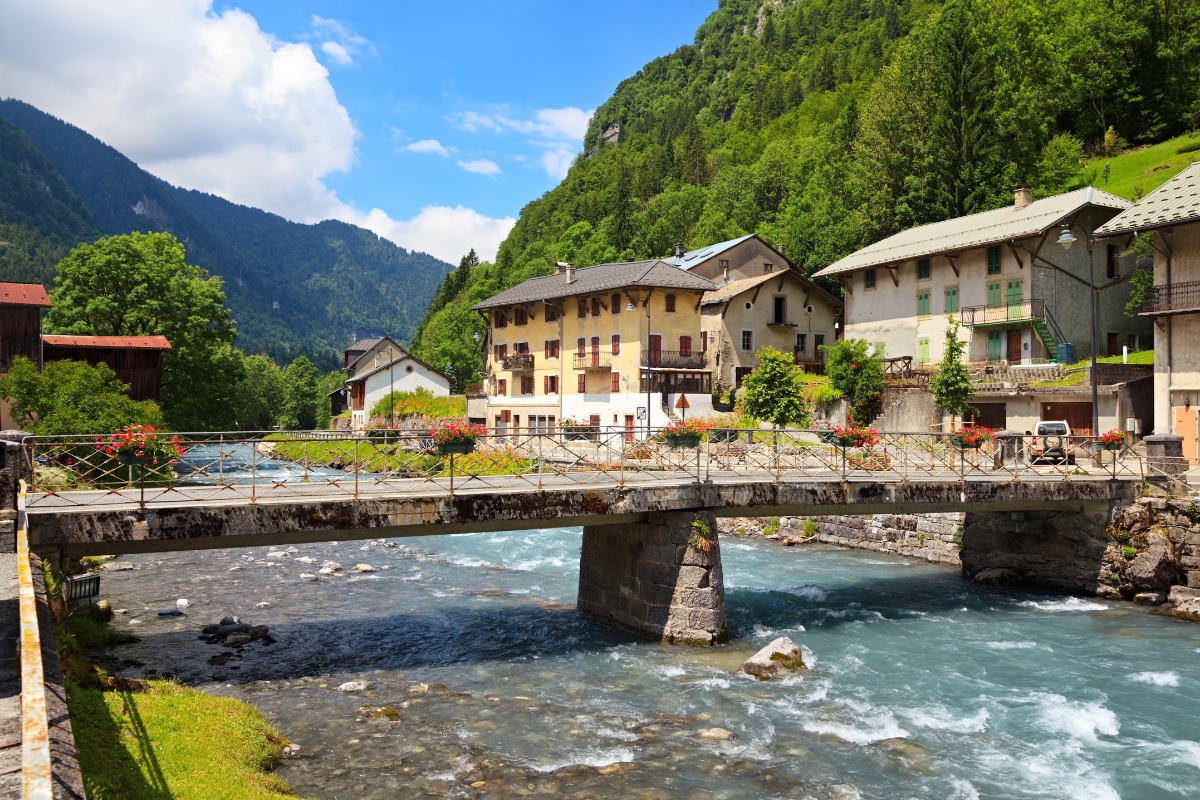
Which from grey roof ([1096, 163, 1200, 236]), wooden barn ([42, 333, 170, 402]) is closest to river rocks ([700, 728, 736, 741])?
grey roof ([1096, 163, 1200, 236])

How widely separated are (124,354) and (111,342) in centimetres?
123

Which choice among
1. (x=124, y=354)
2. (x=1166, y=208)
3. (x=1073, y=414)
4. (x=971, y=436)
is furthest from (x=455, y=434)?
(x=124, y=354)

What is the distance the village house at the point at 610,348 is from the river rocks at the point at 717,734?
3332 centimetres

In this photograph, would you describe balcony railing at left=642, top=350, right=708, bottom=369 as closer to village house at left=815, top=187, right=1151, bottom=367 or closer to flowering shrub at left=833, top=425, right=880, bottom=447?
village house at left=815, top=187, right=1151, bottom=367

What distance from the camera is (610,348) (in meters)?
53.3

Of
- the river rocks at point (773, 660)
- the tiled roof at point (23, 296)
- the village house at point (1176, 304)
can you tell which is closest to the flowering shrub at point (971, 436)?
the river rocks at point (773, 660)

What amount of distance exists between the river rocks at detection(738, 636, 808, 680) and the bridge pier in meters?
1.52

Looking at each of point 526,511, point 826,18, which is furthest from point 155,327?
point 826,18

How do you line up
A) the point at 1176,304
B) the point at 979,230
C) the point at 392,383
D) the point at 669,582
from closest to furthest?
1. the point at 669,582
2. the point at 1176,304
3. the point at 979,230
4. the point at 392,383

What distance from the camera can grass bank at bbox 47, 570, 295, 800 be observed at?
9.16 metres

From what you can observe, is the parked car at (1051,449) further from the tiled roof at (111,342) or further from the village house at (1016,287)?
the tiled roof at (111,342)

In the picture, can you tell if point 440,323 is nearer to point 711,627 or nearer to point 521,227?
point 521,227

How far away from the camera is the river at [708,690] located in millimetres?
12227

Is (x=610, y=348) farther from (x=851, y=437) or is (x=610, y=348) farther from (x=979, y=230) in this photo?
(x=851, y=437)
